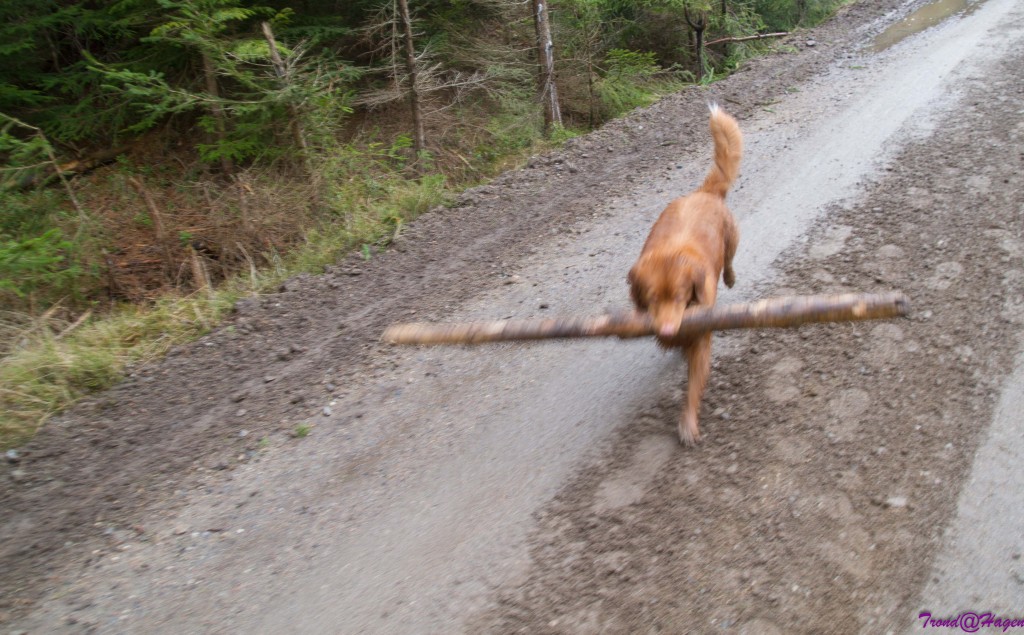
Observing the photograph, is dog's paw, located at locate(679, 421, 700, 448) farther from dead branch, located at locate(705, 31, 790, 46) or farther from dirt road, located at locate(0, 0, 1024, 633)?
dead branch, located at locate(705, 31, 790, 46)

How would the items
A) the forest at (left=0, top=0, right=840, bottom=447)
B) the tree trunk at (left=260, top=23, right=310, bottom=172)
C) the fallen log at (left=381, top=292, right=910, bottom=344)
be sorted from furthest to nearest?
the tree trunk at (left=260, top=23, right=310, bottom=172) < the forest at (left=0, top=0, right=840, bottom=447) < the fallen log at (left=381, top=292, right=910, bottom=344)

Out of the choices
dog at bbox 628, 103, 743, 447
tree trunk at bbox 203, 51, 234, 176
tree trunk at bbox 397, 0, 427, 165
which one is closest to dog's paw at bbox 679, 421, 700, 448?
dog at bbox 628, 103, 743, 447

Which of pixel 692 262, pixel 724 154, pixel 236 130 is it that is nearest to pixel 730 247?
pixel 724 154

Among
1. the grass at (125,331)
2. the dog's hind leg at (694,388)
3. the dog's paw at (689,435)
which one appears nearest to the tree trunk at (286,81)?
the grass at (125,331)

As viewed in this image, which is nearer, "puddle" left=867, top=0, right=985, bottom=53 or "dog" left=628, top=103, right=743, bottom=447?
"dog" left=628, top=103, right=743, bottom=447

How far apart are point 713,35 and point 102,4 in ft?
41.6

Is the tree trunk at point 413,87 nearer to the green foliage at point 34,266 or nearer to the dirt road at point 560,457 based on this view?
the dirt road at point 560,457

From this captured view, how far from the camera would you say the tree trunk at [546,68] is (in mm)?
12102

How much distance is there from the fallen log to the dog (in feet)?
0.41

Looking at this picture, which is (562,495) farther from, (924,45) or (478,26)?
(478,26)

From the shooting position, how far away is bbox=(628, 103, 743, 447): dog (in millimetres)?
3504

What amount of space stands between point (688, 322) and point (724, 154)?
85.4 inches

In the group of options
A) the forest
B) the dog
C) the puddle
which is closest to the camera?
the dog

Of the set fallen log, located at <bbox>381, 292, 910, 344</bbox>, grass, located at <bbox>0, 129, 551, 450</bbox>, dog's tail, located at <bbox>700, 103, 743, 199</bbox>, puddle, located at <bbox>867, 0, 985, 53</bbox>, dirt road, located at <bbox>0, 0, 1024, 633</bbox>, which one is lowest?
dirt road, located at <bbox>0, 0, 1024, 633</bbox>
